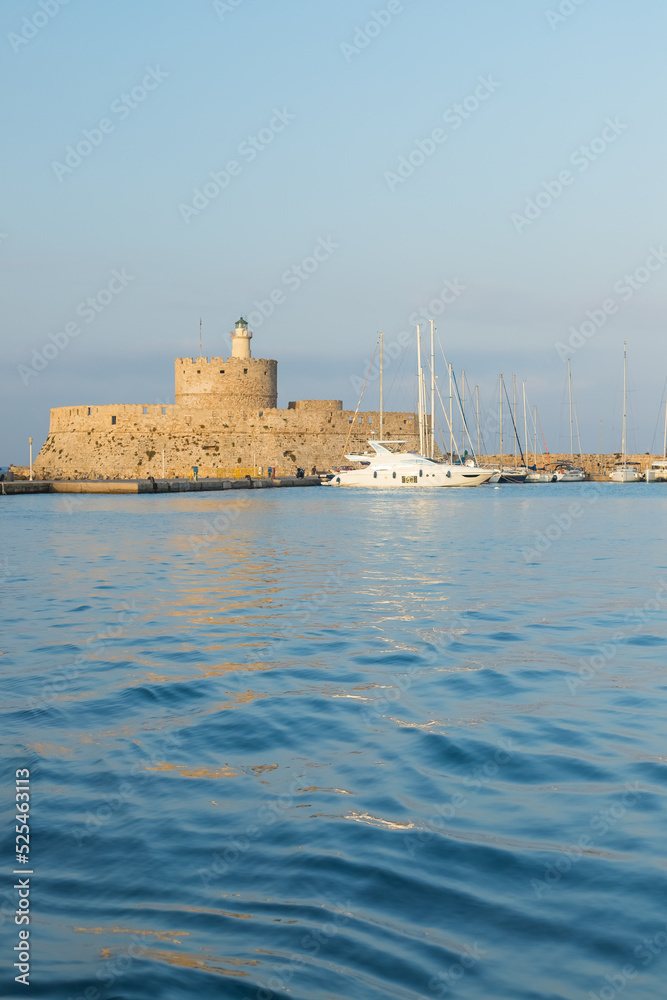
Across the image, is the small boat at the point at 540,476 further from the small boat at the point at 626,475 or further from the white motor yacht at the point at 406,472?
the white motor yacht at the point at 406,472

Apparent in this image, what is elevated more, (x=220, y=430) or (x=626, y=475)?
(x=220, y=430)

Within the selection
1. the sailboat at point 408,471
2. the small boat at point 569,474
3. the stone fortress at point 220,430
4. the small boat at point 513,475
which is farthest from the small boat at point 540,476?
the sailboat at point 408,471

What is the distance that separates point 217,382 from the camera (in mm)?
47875

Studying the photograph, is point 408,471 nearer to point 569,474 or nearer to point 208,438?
point 208,438

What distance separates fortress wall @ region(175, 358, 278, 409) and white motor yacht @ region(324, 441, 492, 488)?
355 inches

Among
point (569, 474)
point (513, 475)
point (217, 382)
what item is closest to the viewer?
point (217, 382)

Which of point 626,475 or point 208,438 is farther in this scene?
point 626,475

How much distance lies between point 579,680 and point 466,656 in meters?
0.97

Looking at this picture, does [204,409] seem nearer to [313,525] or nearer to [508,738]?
[313,525]

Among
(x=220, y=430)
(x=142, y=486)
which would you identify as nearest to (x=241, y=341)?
(x=220, y=430)

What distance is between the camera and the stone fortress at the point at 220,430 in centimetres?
4806

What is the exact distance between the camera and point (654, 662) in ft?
20.2

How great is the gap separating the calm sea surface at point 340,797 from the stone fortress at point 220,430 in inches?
1548

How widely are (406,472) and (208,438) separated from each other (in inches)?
490
